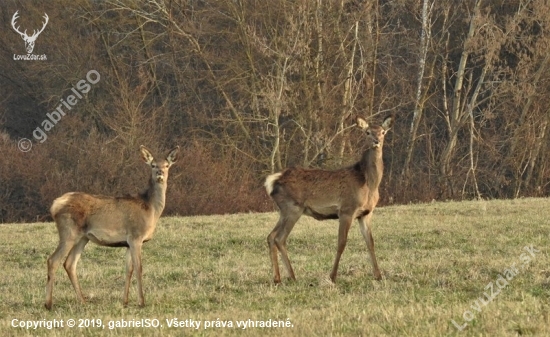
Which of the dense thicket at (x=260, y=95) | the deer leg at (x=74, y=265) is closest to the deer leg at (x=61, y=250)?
the deer leg at (x=74, y=265)

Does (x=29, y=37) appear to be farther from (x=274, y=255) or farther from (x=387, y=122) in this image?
(x=274, y=255)

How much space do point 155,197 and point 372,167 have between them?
10.4ft

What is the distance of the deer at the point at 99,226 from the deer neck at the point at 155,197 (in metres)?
0.01

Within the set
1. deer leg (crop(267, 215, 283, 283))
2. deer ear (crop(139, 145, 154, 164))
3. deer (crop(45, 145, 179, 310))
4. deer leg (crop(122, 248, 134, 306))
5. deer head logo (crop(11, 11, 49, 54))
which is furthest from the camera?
deer head logo (crop(11, 11, 49, 54))

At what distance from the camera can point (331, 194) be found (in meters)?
13.8

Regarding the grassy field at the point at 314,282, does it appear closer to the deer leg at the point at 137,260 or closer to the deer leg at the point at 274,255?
the deer leg at the point at 274,255

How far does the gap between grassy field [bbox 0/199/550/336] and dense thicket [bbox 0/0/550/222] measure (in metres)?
11.1

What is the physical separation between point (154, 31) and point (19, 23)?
5.65 meters

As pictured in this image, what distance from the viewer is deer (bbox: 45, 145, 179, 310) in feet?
39.1

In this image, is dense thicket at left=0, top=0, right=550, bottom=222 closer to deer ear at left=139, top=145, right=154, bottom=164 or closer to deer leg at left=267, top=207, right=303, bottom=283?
deer leg at left=267, top=207, right=303, bottom=283

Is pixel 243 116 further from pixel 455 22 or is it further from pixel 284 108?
pixel 455 22

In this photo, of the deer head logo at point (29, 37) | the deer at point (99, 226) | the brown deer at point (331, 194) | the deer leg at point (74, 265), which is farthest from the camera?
the deer head logo at point (29, 37)

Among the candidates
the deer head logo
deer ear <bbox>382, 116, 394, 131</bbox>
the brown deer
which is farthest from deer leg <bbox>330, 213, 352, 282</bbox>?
the deer head logo

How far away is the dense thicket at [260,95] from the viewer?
110 ft
